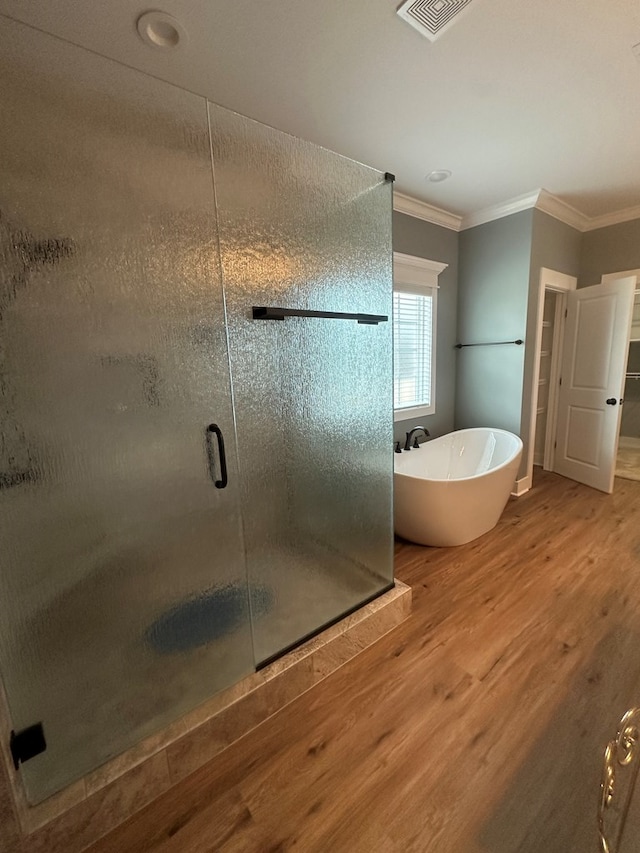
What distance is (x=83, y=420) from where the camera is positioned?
0.98 meters

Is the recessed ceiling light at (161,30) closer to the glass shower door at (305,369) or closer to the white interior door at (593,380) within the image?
the glass shower door at (305,369)

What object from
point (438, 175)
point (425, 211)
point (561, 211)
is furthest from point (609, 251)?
point (438, 175)

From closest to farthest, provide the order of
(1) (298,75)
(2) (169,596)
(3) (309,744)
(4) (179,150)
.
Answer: (4) (179,150), (2) (169,596), (3) (309,744), (1) (298,75)

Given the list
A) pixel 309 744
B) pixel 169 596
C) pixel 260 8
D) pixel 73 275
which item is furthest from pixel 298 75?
pixel 309 744

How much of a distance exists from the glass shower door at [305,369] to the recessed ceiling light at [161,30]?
0.66 meters

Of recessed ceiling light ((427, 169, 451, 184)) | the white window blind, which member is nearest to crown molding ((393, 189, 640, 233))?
recessed ceiling light ((427, 169, 451, 184))

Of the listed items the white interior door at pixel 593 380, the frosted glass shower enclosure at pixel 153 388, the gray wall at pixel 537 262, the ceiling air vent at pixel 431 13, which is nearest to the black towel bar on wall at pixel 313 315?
the frosted glass shower enclosure at pixel 153 388

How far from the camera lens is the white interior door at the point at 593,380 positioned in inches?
125

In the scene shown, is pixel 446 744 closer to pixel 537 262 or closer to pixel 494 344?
pixel 494 344

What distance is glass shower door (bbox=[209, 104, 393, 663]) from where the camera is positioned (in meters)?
1.22

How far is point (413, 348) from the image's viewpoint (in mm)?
3326

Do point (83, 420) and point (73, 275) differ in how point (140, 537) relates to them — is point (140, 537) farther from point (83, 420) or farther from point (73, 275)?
point (73, 275)

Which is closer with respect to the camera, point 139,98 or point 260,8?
point 139,98

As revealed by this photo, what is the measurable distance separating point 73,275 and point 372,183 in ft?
4.17
